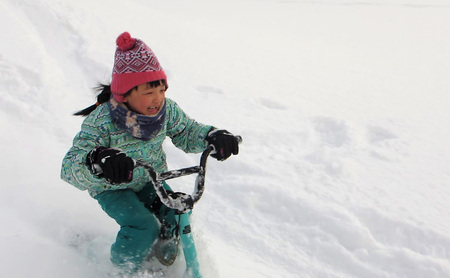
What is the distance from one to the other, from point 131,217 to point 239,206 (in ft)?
4.47

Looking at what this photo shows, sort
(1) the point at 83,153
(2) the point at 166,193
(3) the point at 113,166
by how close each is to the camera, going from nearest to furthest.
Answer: (3) the point at 113,166, (2) the point at 166,193, (1) the point at 83,153

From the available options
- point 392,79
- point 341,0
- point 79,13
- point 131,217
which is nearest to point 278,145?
point 131,217

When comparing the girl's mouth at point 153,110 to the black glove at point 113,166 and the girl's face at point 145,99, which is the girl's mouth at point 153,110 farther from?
the black glove at point 113,166

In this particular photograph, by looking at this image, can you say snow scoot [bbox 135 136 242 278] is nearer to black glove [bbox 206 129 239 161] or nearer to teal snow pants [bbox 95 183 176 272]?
black glove [bbox 206 129 239 161]

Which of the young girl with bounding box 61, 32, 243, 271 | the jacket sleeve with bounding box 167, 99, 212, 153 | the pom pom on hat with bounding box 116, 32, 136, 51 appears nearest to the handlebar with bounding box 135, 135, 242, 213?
the young girl with bounding box 61, 32, 243, 271

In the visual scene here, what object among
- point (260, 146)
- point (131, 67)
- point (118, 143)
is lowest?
point (118, 143)

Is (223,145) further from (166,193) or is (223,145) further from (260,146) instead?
(260,146)

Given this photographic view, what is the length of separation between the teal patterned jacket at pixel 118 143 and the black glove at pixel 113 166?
153 mm

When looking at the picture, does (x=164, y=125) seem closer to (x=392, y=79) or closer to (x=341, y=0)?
(x=392, y=79)

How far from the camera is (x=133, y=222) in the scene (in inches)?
90.5

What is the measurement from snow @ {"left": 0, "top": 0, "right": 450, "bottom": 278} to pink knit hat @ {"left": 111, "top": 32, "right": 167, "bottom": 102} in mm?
971

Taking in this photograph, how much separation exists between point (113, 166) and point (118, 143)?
48 cm

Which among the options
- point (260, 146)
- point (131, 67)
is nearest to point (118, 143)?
point (131, 67)

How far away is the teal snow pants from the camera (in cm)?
226
